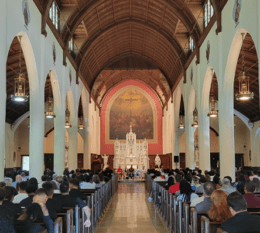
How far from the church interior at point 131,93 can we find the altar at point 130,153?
0.36ft

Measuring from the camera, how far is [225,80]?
46.2 feet

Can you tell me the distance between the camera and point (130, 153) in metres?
36.6

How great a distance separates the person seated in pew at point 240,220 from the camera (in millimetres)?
3928

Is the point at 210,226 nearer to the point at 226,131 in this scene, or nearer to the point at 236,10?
the point at 236,10

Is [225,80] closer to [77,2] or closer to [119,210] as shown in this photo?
[119,210]

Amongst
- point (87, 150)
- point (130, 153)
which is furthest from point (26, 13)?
point (130, 153)

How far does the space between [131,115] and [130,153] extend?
19.7ft

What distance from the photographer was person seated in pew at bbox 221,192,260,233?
3928 millimetres

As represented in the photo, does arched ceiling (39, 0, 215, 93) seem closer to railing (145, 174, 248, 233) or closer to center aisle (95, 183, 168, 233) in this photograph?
center aisle (95, 183, 168, 233)

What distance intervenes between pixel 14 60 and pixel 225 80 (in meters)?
11.4

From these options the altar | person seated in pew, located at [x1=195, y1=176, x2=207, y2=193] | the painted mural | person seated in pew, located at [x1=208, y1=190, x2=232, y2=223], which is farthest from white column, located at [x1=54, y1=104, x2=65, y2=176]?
the painted mural

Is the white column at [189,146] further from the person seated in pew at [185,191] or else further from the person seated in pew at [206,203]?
the person seated in pew at [206,203]

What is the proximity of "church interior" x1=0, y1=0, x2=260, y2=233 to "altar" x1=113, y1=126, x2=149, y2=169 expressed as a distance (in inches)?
4.3

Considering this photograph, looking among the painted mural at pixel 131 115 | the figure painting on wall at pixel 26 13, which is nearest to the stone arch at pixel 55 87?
the figure painting on wall at pixel 26 13
